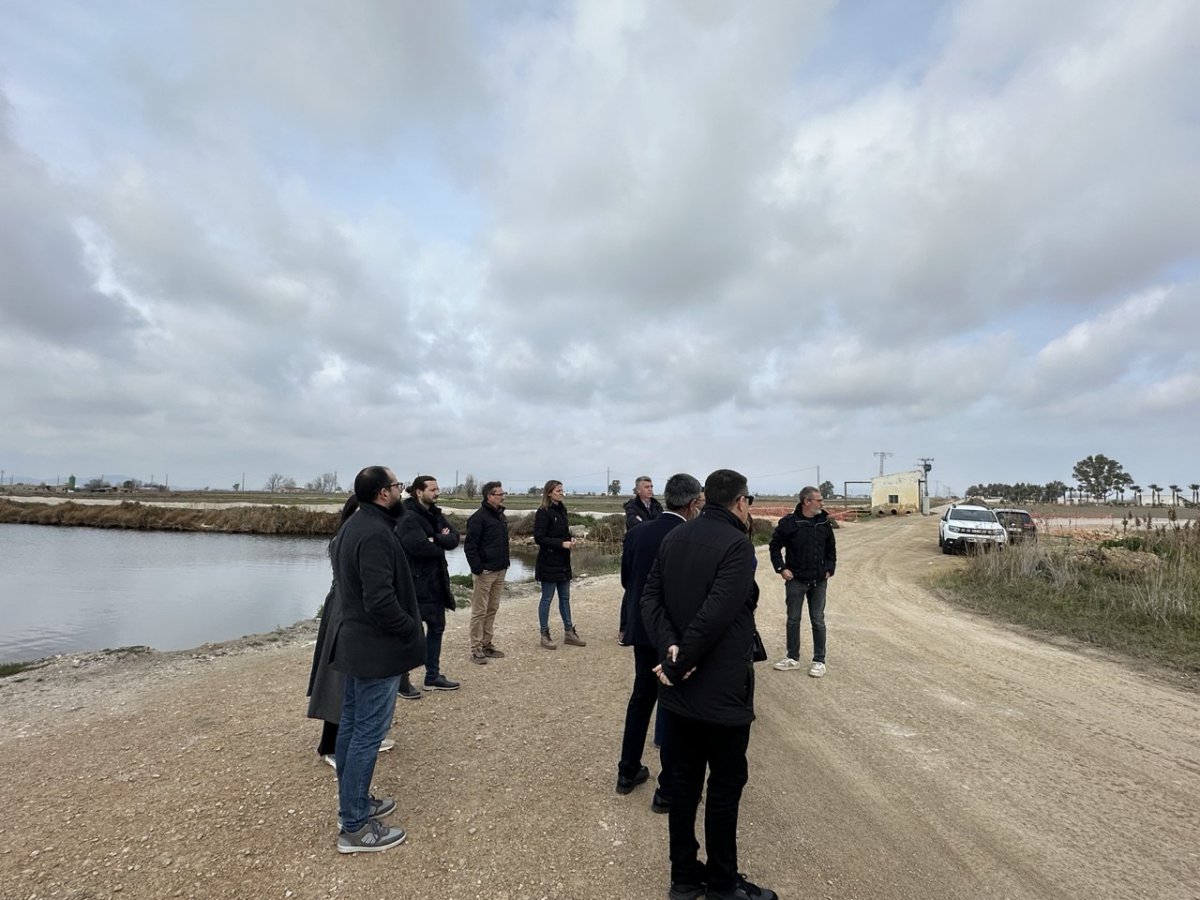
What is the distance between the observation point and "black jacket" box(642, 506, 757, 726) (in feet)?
8.77

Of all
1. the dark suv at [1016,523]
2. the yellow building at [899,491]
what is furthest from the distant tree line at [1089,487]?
the dark suv at [1016,523]

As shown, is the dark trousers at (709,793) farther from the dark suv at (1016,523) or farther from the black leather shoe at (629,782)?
the dark suv at (1016,523)

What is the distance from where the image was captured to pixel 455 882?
2928 millimetres

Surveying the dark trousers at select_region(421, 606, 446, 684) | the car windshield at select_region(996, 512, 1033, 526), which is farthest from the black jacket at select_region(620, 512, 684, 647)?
the car windshield at select_region(996, 512, 1033, 526)

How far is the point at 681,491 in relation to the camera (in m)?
3.86

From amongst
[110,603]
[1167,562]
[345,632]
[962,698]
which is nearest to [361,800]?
[345,632]

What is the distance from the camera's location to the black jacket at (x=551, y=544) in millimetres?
7234

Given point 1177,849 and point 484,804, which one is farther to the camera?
point 484,804

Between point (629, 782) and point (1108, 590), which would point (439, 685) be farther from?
point (1108, 590)

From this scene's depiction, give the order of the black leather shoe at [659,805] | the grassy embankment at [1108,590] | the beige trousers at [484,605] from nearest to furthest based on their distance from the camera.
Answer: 1. the black leather shoe at [659,805]
2. the beige trousers at [484,605]
3. the grassy embankment at [1108,590]

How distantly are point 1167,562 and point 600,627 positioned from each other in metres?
10.7

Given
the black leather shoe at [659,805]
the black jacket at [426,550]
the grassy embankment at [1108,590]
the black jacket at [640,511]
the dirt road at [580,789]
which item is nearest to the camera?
the dirt road at [580,789]

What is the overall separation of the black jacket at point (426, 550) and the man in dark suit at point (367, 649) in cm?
208

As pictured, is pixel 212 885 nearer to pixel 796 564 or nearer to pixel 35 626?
pixel 796 564
